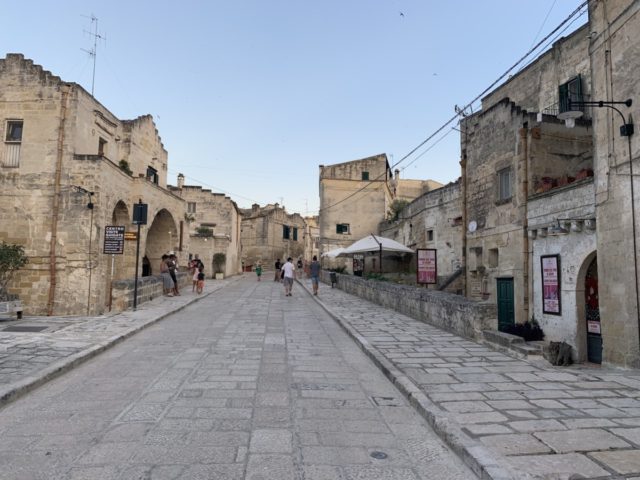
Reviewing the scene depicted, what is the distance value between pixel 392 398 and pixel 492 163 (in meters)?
11.0

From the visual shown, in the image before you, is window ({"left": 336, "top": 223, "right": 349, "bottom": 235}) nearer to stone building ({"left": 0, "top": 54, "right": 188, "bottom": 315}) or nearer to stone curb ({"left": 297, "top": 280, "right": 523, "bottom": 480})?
stone building ({"left": 0, "top": 54, "right": 188, "bottom": 315})

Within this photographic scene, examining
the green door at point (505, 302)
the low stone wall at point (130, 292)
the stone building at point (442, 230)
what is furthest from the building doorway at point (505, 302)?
the low stone wall at point (130, 292)

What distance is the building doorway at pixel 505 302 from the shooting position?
42.9 feet

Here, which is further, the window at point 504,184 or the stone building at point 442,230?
the stone building at point 442,230

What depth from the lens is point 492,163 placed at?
1420cm

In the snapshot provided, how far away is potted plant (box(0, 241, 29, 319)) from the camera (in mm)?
11352

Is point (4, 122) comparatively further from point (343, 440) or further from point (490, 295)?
point (490, 295)

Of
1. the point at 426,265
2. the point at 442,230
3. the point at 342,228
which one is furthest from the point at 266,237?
the point at 426,265

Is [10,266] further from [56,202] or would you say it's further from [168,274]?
[168,274]

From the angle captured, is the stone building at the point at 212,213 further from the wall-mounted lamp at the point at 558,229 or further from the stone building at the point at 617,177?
the stone building at the point at 617,177

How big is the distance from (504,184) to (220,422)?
477 inches

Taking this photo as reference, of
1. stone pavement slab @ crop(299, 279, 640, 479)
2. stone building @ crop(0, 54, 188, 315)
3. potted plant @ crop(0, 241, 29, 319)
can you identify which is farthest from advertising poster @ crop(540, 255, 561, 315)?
potted plant @ crop(0, 241, 29, 319)

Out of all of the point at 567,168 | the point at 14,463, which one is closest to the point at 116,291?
the point at 14,463

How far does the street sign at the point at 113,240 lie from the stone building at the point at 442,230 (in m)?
13.1
